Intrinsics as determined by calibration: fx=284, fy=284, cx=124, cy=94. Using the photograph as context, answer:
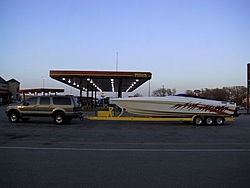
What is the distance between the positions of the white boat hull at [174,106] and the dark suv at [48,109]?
3510 mm

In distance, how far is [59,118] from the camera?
64.3ft

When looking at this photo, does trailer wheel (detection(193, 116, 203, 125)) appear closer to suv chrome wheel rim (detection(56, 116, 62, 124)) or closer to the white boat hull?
the white boat hull

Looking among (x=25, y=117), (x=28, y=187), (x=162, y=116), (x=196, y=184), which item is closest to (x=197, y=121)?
(x=162, y=116)

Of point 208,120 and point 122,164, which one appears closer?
point 122,164

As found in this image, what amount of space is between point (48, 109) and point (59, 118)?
3.45 feet

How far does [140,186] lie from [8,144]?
22.9 ft

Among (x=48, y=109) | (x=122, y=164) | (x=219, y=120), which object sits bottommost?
(x=122, y=164)

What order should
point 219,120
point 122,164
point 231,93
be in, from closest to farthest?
point 122,164 < point 219,120 < point 231,93

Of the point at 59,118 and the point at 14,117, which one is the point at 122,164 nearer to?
the point at 59,118

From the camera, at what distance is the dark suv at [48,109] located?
1980 centimetres

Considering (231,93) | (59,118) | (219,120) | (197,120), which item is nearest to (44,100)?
(59,118)

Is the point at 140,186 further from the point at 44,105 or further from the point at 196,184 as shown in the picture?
the point at 44,105

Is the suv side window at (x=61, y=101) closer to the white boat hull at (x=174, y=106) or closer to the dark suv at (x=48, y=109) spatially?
the dark suv at (x=48, y=109)

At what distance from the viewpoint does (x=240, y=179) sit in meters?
6.35
